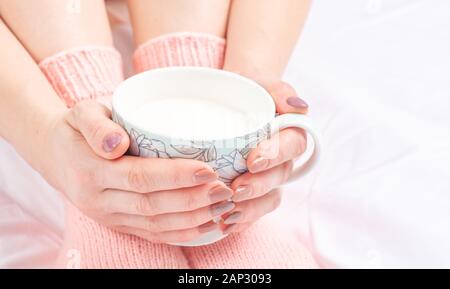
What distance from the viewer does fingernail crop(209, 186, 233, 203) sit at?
0.52 metres

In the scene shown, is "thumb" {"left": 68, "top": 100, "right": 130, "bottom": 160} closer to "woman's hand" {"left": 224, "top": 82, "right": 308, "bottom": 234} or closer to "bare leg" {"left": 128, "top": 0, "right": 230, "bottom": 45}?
"woman's hand" {"left": 224, "top": 82, "right": 308, "bottom": 234}

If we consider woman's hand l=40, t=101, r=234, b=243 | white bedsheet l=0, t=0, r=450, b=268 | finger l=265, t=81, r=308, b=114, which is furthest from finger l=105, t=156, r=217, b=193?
white bedsheet l=0, t=0, r=450, b=268

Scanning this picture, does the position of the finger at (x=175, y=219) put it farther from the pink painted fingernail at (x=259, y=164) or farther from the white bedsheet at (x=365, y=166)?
the white bedsheet at (x=365, y=166)

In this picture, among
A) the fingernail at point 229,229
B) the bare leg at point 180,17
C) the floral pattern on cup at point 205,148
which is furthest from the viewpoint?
the bare leg at point 180,17

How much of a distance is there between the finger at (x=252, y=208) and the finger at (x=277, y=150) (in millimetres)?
54

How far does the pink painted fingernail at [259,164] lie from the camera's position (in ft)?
1.69

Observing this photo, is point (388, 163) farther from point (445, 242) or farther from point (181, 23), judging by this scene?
point (181, 23)

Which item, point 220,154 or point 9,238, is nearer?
point 220,154

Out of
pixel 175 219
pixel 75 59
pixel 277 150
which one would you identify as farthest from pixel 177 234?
pixel 75 59

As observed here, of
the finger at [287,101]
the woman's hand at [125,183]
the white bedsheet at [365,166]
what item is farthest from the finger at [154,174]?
the white bedsheet at [365,166]

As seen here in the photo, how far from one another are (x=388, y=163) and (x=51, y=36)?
1.41ft

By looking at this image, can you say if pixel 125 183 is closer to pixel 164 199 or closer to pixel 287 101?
pixel 164 199

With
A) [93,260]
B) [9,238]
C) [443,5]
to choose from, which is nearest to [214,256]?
Answer: [93,260]
